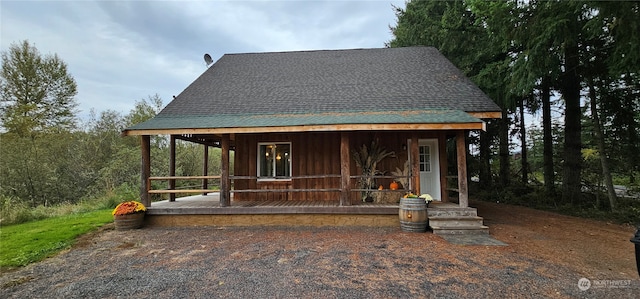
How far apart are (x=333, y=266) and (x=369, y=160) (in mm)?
4209

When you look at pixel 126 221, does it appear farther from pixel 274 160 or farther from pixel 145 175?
pixel 274 160

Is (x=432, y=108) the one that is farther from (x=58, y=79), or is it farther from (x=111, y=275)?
(x=58, y=79)

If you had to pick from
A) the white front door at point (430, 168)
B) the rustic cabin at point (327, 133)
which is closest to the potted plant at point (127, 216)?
the rustic cabin at point (327, 133)

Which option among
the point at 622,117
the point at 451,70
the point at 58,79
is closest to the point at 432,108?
the point at 451,70

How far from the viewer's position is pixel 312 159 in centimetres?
827

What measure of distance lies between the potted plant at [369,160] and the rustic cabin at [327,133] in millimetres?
32

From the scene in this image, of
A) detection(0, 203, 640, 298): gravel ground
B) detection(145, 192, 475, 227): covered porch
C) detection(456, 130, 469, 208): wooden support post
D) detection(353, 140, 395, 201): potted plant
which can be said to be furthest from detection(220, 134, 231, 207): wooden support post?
detection(456, 130, 469, 208): wooden support post

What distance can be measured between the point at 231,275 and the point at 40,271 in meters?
3.04

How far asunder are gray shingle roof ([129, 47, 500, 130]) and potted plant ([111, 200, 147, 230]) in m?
2.14

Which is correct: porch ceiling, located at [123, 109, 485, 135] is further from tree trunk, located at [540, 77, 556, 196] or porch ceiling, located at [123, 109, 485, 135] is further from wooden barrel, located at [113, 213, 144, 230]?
tree trunk, located at [540, 77, 556, 196]

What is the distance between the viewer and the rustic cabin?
6.68 meters

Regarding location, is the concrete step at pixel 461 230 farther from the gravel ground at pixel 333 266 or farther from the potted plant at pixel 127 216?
the potted plant at pixel 127 216

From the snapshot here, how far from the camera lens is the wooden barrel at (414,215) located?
5883mm

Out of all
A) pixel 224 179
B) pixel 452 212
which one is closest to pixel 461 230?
pixel 452 212
